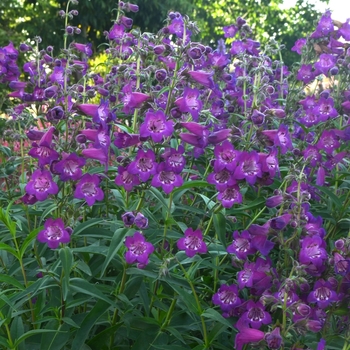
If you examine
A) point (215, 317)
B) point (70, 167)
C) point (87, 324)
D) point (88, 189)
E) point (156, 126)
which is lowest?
point (87, 324)

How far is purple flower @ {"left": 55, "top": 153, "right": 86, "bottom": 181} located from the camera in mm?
2324

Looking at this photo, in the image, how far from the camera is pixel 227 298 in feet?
8.34

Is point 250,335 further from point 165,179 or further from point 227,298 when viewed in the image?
point 165,179

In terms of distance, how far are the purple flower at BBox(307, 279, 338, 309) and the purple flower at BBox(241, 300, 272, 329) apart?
19 cm

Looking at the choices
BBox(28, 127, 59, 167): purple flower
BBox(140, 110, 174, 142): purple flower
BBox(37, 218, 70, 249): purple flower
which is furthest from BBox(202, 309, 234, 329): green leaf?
BBox(28, 127, 59, 167): purple flower

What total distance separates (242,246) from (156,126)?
646 mm

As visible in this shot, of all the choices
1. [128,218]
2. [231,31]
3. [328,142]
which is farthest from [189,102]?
[231,31]

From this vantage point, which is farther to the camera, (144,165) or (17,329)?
(17,329)

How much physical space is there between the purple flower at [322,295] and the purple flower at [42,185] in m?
1.14

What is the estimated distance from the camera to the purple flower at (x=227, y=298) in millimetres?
2510

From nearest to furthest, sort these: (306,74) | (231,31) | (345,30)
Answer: (345,30)
(306,74)
(231,31)

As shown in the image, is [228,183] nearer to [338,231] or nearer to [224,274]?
[224,274]

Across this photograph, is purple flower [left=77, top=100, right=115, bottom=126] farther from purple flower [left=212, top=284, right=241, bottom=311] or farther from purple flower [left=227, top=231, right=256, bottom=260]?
purple flower [left=212, top=284, right=241, bottom=311]

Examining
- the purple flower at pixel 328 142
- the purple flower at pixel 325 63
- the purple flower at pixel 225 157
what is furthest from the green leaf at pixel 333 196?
the purple flower at pixel 325 63
